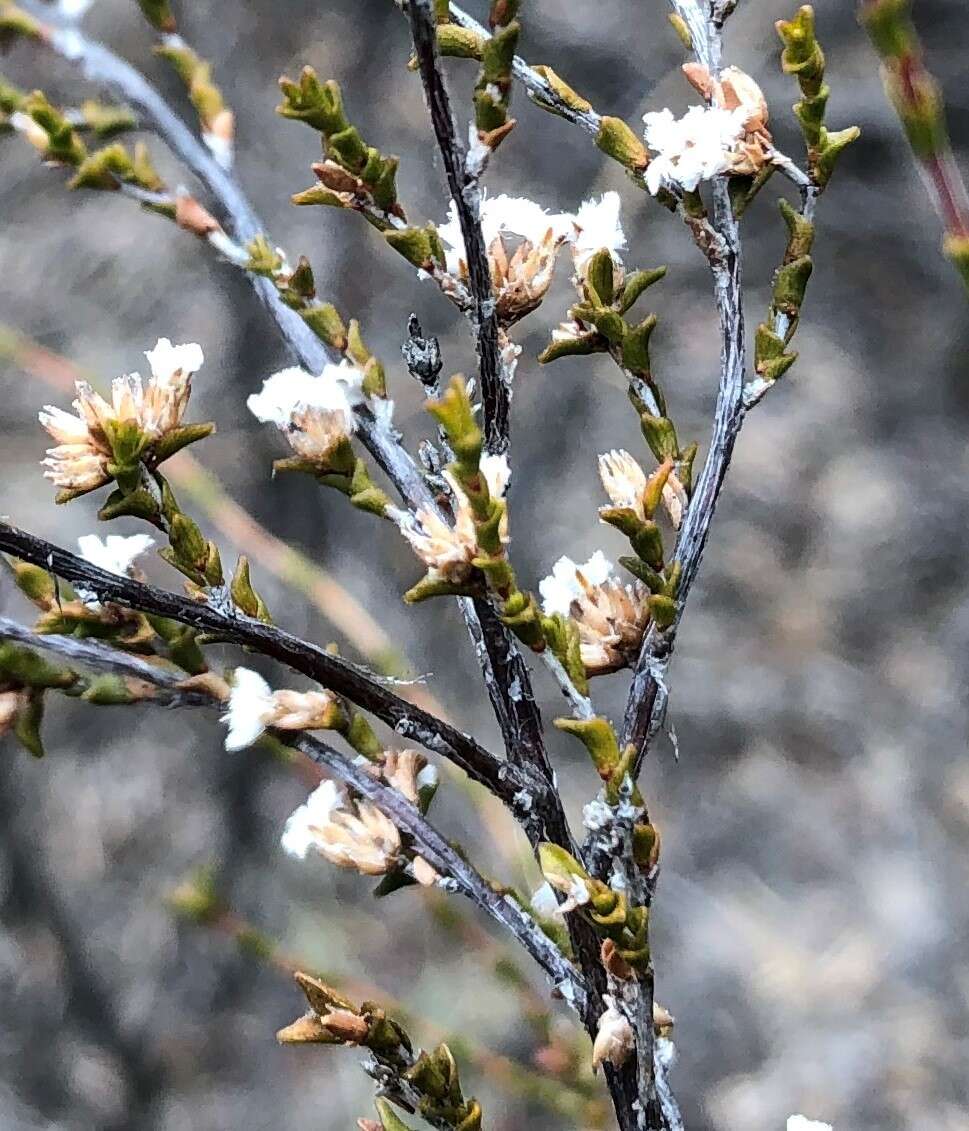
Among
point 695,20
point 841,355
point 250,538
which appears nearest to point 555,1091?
point 250,538

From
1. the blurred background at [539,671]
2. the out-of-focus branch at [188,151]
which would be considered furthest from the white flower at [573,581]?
the blurred background at [539,671]

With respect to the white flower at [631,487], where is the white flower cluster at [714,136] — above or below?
above

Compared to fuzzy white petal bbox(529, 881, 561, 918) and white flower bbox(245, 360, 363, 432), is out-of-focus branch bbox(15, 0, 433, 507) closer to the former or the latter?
white flower bbox(245, 360, 363, 432)

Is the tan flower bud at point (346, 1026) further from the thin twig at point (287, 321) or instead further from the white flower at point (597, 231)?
the white flower at point (597, 231)

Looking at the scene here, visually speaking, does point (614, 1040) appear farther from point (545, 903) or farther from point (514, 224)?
point (514, 224)

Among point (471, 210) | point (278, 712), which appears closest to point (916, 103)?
point (471, 210)

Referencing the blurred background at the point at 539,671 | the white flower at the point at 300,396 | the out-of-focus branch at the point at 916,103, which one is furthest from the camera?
the blurred background at the point at 539,671
